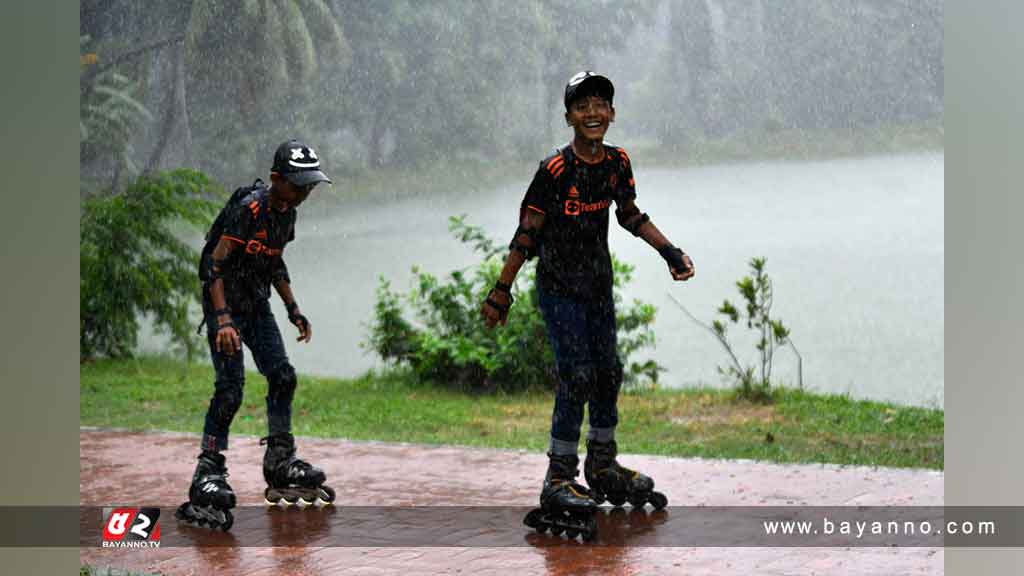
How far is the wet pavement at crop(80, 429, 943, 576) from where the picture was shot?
5.23m

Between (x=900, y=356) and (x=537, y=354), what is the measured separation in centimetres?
314

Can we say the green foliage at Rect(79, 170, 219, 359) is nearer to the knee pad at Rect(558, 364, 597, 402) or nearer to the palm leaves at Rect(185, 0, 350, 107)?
the palm leaves at Rect(185, 0, 350, 107)

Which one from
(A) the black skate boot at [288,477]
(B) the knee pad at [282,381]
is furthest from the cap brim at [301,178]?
(A) the black skate boot at [288,477]

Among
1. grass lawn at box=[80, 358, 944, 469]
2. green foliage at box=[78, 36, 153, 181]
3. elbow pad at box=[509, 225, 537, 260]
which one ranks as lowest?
grass lawn at box=[80, 358, 944, 469]

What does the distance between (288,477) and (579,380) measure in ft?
5.35

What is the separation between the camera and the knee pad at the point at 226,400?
6000 mm

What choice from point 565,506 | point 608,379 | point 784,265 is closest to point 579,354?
point 608,379

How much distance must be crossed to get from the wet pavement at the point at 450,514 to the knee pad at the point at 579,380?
2.07ft

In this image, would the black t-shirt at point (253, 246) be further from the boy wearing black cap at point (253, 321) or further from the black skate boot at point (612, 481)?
the black skate boot at point (612, 481)

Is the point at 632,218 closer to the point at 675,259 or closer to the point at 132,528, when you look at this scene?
the point at 675,259

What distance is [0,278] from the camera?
3221 mm

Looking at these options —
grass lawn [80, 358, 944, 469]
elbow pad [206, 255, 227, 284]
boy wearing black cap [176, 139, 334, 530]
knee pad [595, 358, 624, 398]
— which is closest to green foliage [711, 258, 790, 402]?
grass lawn [80, 358, 944, 469]

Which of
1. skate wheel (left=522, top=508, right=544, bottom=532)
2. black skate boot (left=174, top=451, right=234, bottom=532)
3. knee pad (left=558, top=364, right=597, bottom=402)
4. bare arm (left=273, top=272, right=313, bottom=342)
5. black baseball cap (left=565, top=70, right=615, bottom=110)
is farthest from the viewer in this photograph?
bare arm (left=273, top=272, right=313, bottom=342)

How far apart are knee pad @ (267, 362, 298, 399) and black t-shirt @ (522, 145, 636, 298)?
1332 millimetres
